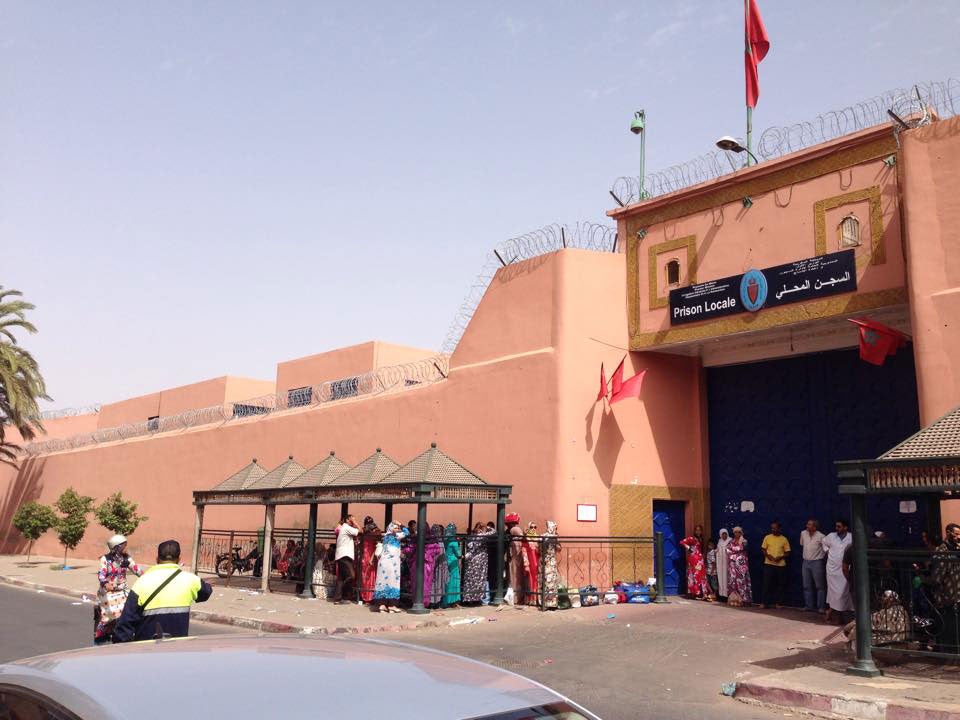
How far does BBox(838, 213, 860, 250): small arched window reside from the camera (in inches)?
561

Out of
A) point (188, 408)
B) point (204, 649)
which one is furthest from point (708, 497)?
point (188, 408)

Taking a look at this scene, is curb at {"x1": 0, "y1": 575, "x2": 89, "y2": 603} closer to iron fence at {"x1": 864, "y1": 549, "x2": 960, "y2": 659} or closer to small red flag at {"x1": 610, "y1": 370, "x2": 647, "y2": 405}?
small red flag at {"x1": 610, "y1": 370, "x2": 647, "y2": 405}

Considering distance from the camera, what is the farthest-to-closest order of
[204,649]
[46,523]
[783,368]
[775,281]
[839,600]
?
1. [46,523]
2. [783,368]
3. [775,281]
4. [839,600]
5. [204,649]

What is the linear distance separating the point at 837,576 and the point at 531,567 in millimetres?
5253

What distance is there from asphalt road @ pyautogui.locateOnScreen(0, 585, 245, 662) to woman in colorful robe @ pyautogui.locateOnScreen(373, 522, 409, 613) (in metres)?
2.62

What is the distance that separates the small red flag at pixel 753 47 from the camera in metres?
17.0

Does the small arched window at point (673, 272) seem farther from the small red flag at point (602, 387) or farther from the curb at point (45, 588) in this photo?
the curb at point (45, 588)

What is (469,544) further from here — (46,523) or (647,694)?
(46,523)

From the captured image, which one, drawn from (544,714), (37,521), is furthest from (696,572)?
(37,521)

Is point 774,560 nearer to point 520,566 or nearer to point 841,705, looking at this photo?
point 520,566

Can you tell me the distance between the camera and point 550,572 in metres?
15.3

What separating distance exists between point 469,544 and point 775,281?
7.34 m

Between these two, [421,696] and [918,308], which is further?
[918,308]

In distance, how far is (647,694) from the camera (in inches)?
330
